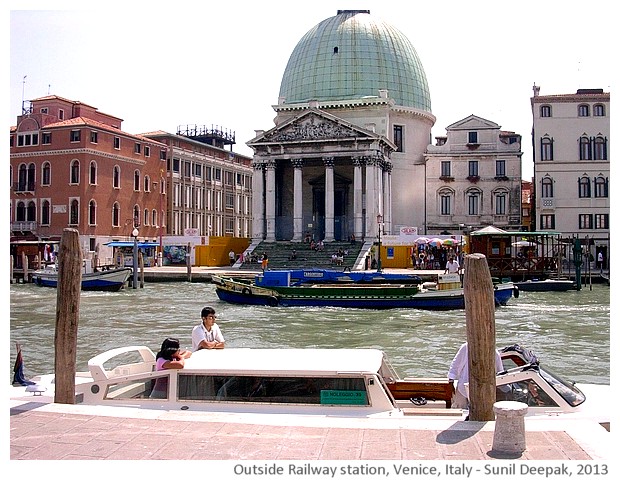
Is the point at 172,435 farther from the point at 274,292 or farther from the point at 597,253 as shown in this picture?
the point at 597,253

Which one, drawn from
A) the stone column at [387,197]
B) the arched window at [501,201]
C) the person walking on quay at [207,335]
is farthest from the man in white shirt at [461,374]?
the arched window at [501,201]

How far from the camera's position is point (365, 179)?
157 feet

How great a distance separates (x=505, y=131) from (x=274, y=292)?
35150 millimetres

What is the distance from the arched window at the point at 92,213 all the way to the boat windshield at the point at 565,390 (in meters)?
42.4

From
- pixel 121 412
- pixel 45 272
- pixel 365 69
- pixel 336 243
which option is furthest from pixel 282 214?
pixel 121 412

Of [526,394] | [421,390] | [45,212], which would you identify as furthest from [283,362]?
[45,212]

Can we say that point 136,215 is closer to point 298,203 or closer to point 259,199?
point 259,199

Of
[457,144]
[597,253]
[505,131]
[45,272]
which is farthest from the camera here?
[505,131]

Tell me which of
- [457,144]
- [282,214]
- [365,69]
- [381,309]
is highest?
[365,69]

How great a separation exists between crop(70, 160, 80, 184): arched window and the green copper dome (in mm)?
16261

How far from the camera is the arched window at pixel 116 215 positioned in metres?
50.6

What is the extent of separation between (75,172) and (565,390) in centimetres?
4319

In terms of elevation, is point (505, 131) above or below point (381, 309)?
above

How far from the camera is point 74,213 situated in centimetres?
4791
